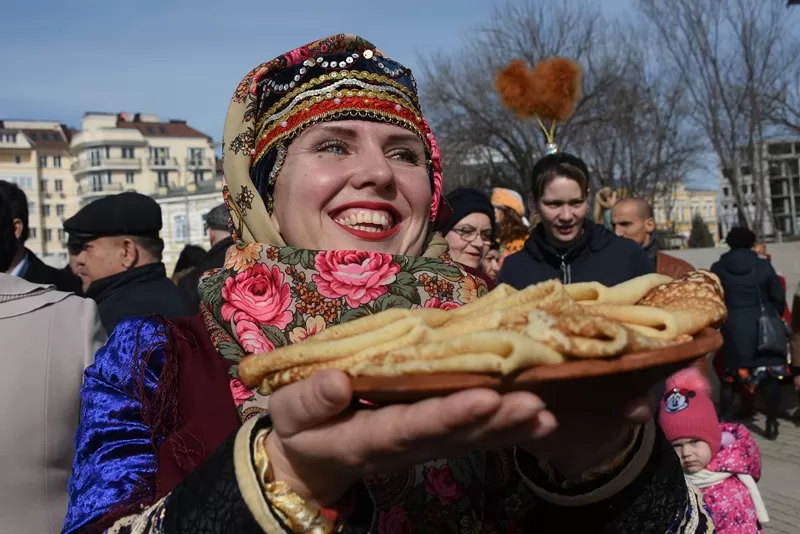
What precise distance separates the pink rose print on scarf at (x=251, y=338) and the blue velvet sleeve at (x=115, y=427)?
18 cm

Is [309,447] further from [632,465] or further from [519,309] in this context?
[632,465]

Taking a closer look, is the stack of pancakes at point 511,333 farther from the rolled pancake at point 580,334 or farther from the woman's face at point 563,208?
the woman's face at point 563,208

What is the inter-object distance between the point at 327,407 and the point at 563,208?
401 cm

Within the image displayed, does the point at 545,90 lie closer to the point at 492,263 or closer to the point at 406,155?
the point at 492,263

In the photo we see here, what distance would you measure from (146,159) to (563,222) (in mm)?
98175

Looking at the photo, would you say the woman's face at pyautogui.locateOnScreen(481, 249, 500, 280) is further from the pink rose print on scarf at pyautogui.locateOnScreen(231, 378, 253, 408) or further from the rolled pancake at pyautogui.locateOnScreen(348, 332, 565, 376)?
the rolled pancake at pyautogui.locateOnScreen(348, 332, 565, 376)

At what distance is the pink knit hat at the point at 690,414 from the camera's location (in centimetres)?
371

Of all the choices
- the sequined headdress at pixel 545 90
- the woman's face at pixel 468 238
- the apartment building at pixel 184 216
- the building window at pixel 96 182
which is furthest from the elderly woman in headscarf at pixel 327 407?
the building window at pixel 96 182

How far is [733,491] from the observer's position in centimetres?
395

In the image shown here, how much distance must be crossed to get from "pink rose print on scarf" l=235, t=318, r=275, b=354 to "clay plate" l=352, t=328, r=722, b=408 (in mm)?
723

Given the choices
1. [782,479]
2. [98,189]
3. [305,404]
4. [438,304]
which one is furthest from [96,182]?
[305,404]

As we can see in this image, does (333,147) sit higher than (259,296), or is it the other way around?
(333,147)

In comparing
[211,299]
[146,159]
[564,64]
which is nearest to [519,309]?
[211,299]

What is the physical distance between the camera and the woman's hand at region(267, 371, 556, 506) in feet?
3.13
